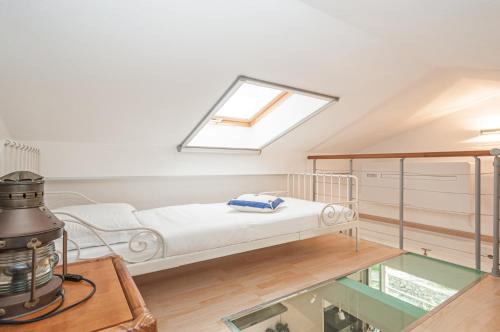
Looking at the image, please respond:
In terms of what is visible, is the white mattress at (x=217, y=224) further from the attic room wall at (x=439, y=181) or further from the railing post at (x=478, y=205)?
the attic room wall at (x=439, y=181)

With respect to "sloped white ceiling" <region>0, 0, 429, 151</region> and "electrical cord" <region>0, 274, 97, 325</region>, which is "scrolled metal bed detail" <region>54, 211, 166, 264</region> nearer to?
"electrical cord" <region>0, 274, 97, 325</region>

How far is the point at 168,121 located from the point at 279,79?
0.97 metres

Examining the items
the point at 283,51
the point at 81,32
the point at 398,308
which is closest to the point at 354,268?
the point at 398,308

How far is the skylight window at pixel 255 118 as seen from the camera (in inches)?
106

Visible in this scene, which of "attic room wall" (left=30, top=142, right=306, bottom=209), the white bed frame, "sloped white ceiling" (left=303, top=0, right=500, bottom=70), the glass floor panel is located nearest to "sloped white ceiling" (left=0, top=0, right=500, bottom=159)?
"sloped white ceiling" (left=303, top=0, right=500, bottom=70)

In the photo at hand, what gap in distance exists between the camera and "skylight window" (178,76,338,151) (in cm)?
270

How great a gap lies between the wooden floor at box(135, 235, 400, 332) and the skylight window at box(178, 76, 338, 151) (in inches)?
45.3

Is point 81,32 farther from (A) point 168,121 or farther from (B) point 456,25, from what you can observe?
(B) point 456,25

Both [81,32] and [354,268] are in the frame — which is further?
[354,268]

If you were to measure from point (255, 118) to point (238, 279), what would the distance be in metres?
1.76

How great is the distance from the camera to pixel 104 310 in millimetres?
640

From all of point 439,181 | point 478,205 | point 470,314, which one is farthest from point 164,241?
point 439,181

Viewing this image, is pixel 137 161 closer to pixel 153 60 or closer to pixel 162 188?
pixel 162 188

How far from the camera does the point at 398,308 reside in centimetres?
168
